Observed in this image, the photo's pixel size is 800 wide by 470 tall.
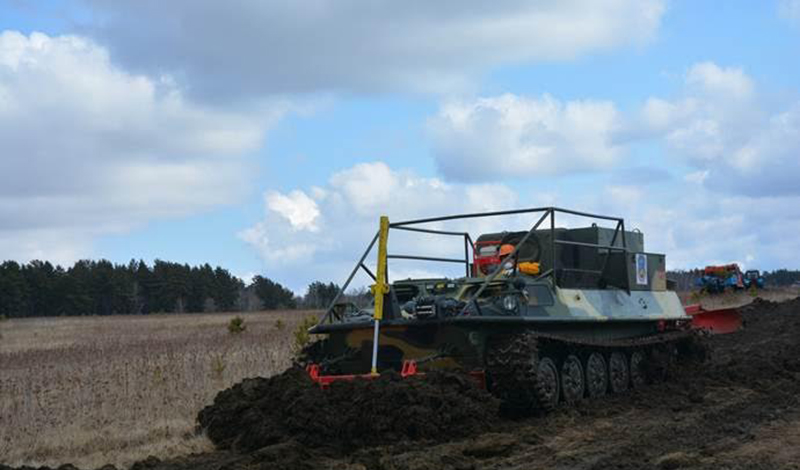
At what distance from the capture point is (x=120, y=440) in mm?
11805

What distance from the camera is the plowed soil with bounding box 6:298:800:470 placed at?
911 cm

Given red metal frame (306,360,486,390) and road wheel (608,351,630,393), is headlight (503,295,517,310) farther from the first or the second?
road wheel (608,351,630,393)

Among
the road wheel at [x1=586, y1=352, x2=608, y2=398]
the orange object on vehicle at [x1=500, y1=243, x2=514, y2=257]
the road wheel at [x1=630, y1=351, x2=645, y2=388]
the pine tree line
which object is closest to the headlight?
the road wheel at [x1=586, y1=352, x2=608, y2=398]

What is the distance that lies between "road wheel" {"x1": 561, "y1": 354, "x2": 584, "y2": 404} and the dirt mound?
2.17m

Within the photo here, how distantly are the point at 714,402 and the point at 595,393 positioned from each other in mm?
1570

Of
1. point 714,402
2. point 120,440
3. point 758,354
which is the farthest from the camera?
point 758,354

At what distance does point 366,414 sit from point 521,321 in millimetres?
2493

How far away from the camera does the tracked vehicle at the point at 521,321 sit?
1176 centimetres

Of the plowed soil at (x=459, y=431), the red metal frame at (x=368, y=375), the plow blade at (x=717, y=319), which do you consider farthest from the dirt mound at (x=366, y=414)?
the plow blade at (x=717, y=319)

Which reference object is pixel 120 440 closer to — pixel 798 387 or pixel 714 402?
pixel 714 402

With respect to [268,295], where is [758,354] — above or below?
below

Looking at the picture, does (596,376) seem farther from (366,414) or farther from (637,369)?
(366,414)

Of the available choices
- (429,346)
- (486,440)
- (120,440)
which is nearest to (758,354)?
(429,346)

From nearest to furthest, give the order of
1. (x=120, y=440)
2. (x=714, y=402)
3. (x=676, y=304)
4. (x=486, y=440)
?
(x=486, y=440)
(x=120, y=440)
(x=714, y=402)
(x=676, y=304)
